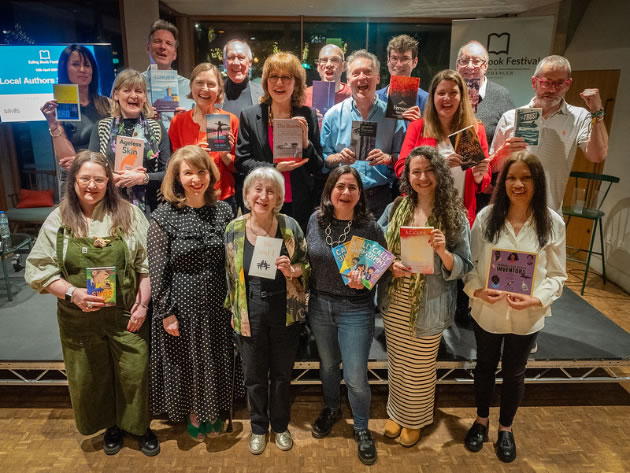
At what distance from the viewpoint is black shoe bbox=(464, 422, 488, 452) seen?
2.54m

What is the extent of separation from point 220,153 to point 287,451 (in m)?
1.79

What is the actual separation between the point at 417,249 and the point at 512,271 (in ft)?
1.57

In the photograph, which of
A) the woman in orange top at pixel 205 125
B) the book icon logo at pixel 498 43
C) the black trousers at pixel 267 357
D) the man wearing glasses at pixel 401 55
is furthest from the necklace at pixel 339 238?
the book icon logo at pixel 498 43

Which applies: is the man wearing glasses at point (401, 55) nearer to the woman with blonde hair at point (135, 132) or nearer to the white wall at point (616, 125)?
the woman with blonde hair at point (135, 132)

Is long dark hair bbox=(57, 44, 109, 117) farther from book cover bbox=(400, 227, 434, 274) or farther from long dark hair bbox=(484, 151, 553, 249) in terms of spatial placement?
long dark hair bbox=(484, 151, 553, 249)

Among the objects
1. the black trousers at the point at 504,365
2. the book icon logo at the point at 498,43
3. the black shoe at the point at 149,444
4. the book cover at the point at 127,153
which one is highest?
the book icon logo at the point at 498,43

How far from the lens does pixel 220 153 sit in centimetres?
277

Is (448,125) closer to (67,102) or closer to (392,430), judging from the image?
(392,430)

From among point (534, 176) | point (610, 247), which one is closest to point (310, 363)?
point (534, 176)

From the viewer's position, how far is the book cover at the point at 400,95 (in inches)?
107

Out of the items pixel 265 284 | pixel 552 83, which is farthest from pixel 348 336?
pixel 552 83

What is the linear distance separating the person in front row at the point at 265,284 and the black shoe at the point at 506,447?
1.26 m

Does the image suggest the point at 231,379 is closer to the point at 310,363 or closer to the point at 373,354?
the point at 310,363

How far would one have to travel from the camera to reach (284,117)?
2693 millimetres
